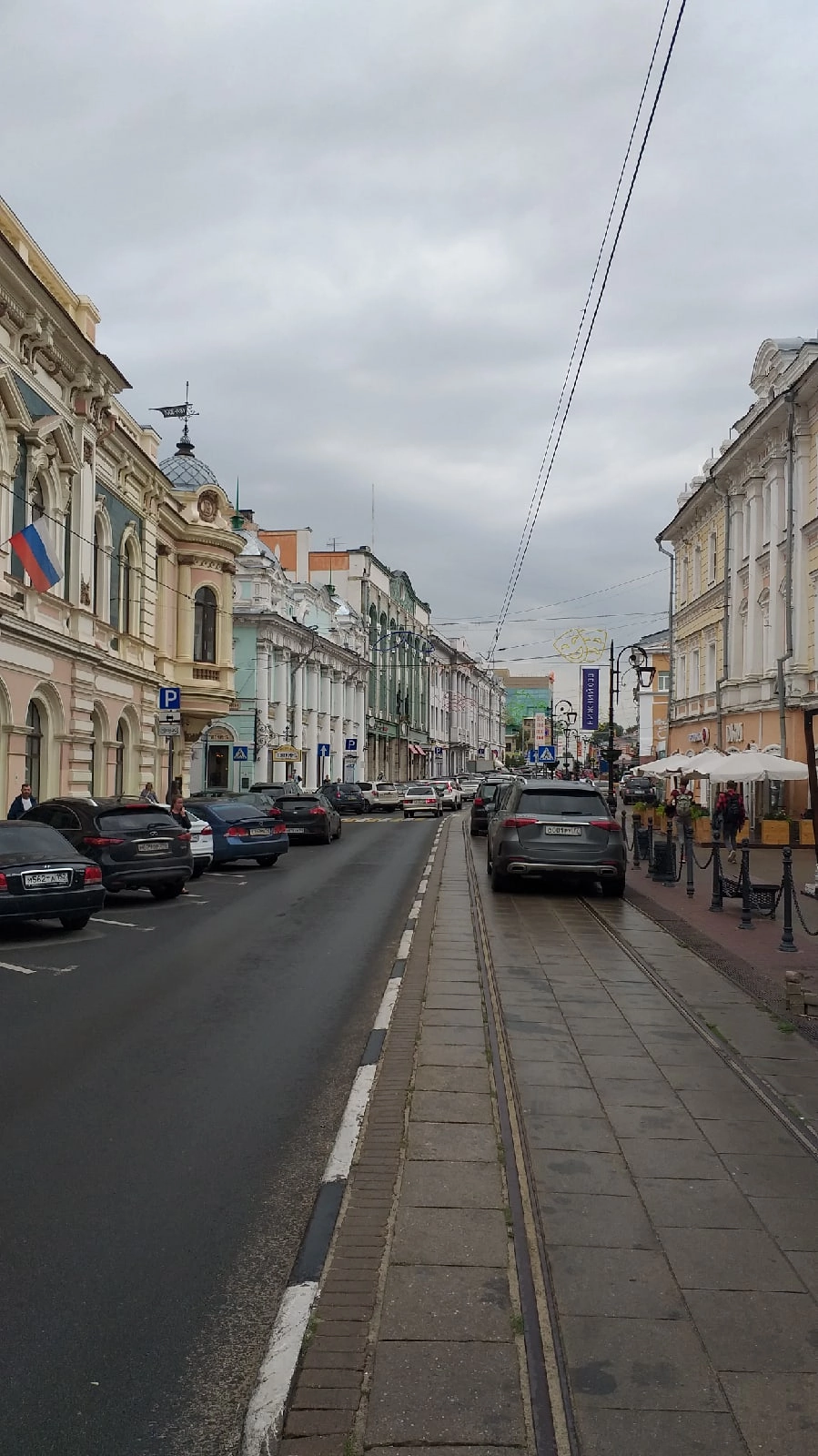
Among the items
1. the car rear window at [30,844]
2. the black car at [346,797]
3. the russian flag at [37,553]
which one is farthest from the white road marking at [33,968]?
the black car at [346,797]

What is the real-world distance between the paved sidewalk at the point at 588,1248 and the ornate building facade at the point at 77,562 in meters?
16.7

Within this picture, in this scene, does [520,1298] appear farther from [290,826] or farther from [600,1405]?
[290,826]

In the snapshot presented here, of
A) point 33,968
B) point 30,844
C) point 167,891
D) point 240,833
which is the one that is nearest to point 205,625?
point 240,833

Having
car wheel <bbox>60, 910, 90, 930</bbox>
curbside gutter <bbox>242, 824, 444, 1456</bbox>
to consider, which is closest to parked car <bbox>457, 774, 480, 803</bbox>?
car wheel <bbox>60, 910, 90, 930</bbox>

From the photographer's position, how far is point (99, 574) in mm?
28000

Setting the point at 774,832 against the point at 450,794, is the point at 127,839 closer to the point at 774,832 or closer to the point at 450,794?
the point at 774,832

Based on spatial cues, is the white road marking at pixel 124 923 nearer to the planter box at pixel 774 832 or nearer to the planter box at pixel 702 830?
the planter box at pixel 702 830

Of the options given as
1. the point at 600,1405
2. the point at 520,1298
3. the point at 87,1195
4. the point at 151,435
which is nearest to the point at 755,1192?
the point at 520,1298

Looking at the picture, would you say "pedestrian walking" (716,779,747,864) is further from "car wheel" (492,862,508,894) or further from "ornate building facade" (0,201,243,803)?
"ornate building facade" (0,201,243,803)

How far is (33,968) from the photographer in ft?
35.3

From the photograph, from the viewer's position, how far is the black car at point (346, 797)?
5178 cm

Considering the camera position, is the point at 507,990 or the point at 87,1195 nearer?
the point at 87,1195

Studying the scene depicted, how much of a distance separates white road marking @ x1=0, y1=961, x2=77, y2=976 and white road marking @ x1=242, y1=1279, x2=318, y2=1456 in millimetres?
7189

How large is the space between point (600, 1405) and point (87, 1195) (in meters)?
2.53
